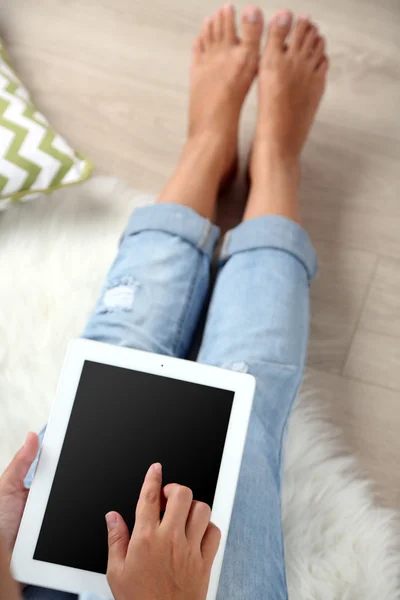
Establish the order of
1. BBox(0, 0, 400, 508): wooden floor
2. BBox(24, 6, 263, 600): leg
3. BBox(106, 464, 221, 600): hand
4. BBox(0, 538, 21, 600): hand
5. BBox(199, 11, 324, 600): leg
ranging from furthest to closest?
BBox(0, 0, 400, 508): wooden floor < BBox(24, 6, 263, 600): leg < BBox(199, 11, 324, 600): leg < BBox(106, 464, 221, 600): hand < BBox(0, 538, 21, 600): hand

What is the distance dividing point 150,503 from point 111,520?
0.05 metres

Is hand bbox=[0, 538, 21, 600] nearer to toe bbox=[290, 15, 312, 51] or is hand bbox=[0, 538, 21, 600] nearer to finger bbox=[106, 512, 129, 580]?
finger bbox=[106, 512, 129, 580]

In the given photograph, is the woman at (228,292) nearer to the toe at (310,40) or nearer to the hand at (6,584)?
the toe at (310,40)

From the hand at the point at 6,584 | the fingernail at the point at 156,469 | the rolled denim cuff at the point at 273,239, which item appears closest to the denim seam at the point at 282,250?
the rolled denim cuff at the point at 273,239

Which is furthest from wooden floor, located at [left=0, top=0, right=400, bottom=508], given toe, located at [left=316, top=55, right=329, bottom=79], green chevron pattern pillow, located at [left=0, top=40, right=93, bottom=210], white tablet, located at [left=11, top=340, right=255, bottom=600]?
white tablet, located at [left=11, top=340, right=255, bottom=600]

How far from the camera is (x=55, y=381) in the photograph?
2.34ft

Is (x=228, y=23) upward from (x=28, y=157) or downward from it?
upward

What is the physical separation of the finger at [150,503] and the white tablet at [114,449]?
62 mm

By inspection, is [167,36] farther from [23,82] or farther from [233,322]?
[233,322]

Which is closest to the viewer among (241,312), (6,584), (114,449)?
(6,584)

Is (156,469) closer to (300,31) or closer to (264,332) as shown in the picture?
(264,332)

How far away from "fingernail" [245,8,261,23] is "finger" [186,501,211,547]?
0.71 metres

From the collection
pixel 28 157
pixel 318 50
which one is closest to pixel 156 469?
pixel 28 157

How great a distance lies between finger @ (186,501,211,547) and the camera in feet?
1.45
